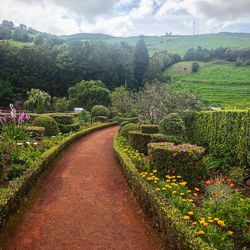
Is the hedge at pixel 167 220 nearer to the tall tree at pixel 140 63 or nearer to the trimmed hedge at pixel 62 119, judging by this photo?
the trimmed hedge at pixel 62 119

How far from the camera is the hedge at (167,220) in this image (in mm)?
4477

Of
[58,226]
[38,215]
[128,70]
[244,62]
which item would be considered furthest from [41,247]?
[244,62]

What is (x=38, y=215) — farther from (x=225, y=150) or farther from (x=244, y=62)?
(x=244, y=62)

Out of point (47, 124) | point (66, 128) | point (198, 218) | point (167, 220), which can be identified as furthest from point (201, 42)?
point (167, 220)

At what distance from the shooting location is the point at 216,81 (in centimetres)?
6006

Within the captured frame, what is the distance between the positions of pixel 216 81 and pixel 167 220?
2282 inches

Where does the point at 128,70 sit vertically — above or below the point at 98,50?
below

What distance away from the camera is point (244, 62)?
69.9 metres

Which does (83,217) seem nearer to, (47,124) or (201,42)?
(47,124)

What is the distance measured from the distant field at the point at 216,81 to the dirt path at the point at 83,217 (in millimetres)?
34509

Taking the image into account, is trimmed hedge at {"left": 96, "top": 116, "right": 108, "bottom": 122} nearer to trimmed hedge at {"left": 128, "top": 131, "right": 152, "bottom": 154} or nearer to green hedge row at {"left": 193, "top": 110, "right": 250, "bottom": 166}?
green hedge row at {"left": 193, "top": 110, "right": 250, "bottom": 166}

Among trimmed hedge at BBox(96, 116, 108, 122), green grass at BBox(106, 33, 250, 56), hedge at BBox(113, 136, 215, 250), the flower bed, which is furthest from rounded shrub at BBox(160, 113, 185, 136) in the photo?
green grass at BBox(106, 33, 250, 56)

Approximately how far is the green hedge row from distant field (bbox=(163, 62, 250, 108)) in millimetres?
28275

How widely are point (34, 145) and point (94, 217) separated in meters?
6.54
